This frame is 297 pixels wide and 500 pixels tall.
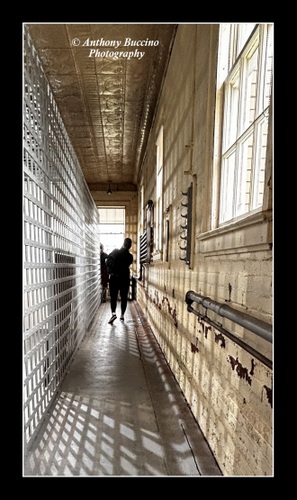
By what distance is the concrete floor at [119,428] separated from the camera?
1.67 metres

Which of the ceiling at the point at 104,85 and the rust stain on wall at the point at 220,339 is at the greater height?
the ceiling at the point at 104,85

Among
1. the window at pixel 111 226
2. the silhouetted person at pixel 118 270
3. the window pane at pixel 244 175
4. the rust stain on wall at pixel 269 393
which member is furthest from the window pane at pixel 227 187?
the window at pixel 111 226

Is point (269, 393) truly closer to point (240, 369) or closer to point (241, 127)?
point (240, 369)

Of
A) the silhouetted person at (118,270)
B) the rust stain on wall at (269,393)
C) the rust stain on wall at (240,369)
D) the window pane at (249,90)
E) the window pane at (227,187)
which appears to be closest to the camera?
the rust stain on wall at (269,393)

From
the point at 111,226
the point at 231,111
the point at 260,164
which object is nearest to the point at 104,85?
the point at 231,111

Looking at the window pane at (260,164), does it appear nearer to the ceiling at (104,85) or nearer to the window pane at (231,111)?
the window pane at (231,111)

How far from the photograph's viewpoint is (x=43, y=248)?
2.06 m

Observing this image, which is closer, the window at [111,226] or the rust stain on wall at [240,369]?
the rust stain on wall at [240,369]

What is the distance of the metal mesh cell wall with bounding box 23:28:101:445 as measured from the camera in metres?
1.76

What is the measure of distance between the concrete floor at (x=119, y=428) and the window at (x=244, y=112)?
1317mm

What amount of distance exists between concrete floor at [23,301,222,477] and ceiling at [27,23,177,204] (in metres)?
2.06

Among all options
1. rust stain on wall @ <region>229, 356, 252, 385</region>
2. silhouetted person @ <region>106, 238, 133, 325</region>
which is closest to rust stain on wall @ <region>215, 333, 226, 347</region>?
rust stain on wall @ <region>229, 356, 252, 385</region>
